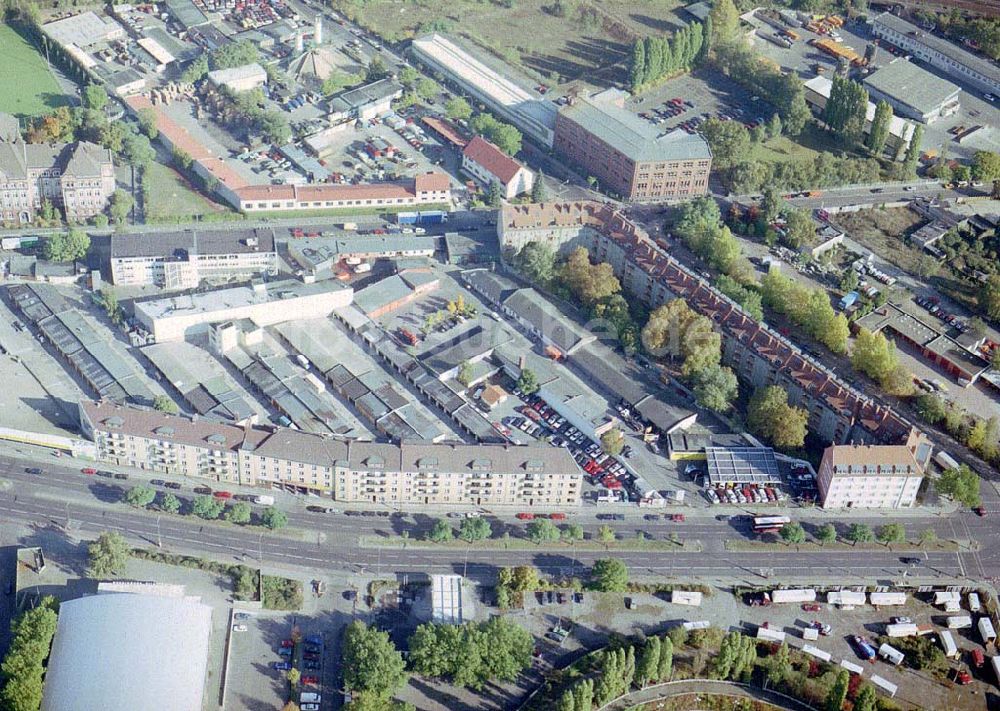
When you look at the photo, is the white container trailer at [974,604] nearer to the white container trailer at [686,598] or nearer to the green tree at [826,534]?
the green tree at [826,534]

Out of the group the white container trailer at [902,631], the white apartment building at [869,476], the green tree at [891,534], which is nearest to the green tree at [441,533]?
the white apartment building at [869,476]

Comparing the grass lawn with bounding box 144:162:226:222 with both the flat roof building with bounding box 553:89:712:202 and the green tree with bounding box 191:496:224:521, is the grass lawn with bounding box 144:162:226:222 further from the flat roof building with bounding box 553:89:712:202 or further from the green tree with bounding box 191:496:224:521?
the green tree with bounding box 191:496:224:521

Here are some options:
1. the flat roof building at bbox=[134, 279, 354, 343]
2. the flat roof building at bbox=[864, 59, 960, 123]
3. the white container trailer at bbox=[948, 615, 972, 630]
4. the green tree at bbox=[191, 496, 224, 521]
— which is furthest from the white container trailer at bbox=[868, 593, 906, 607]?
the flat roof building at bbox=[864, 59, 960, 123]

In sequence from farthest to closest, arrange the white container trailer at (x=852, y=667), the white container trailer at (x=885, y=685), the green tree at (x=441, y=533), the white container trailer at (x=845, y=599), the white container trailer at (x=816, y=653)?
1. the green tree at (x=441, y=533)
2. the white container trailer at (x=845, y=599)
3. the white container trailer at (x=816, y=653)
4. the white container trailer at (x=852, y=667)
5. the white container trailer at (x=885, y=685)

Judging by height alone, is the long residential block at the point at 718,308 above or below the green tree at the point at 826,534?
above

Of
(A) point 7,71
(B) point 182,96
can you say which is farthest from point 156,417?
(A) point 7,71

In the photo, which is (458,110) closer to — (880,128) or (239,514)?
(880,128)

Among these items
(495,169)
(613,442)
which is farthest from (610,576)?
(495,169)
